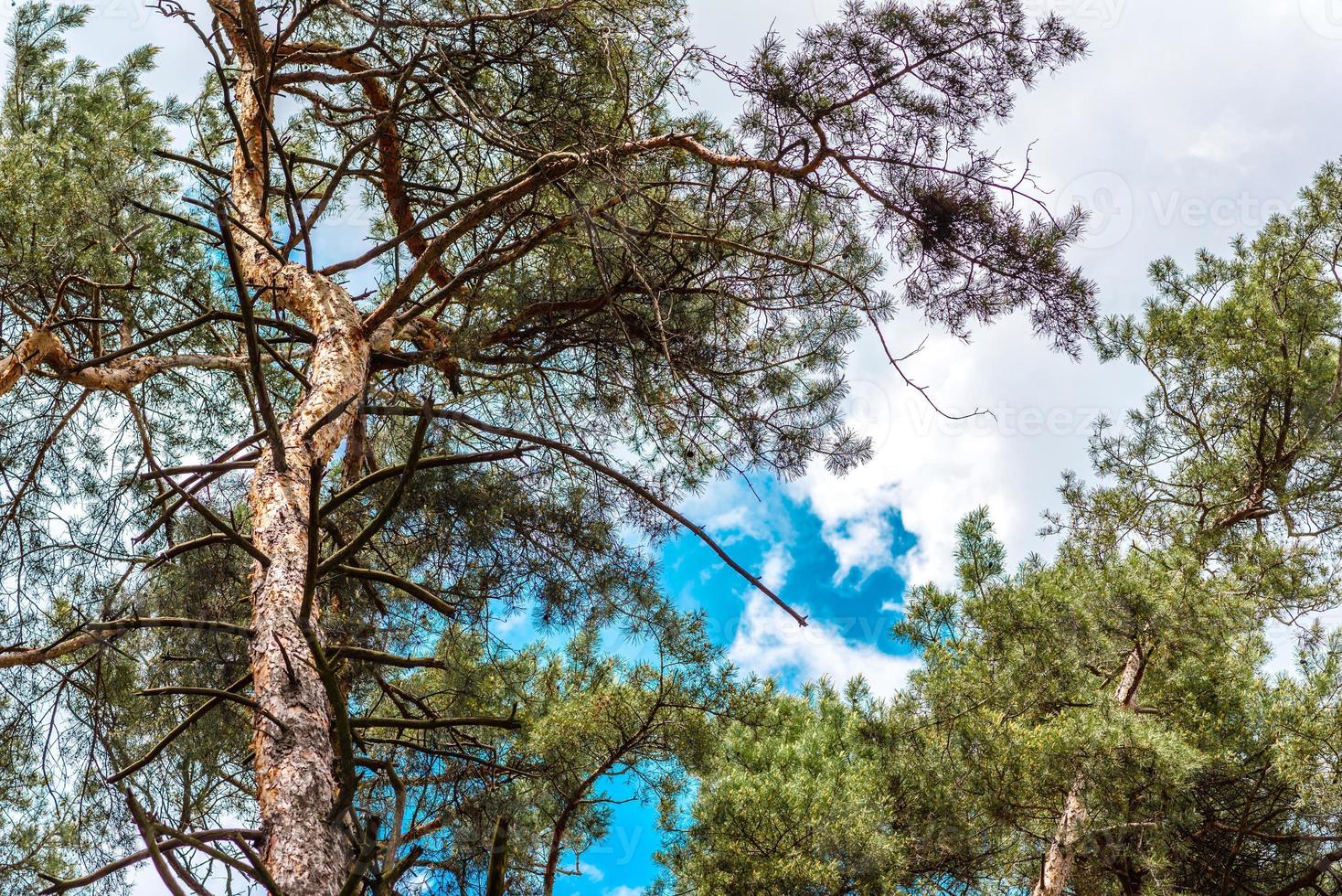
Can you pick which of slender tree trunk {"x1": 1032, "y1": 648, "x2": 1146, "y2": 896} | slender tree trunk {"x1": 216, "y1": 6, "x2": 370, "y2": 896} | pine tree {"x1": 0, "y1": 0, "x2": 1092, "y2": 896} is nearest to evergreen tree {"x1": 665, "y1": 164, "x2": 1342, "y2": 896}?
slender tree trunk {"x1": 1032, "y1": 648, "x2": 1146, "y2": 896}

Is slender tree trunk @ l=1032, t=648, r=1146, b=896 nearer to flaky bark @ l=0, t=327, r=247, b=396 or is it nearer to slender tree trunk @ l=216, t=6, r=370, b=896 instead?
slender tree trunk @ l=216, t=6, r=370, b=896

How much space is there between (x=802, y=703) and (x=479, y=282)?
23.6 feet

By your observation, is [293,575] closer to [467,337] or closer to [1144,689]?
[467,337]

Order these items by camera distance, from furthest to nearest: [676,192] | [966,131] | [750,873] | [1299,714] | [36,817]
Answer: [750,873]
[1299,714]
[36,817]
[676,192]
[966,131]

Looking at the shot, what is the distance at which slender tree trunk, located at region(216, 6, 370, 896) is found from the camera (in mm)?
2531

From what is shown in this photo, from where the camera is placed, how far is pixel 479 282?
4.12 metres

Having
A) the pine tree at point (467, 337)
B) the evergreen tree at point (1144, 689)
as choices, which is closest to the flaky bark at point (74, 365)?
the pine tree at point (467, 337)

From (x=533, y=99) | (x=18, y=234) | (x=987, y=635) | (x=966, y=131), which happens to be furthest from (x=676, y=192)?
(x=987, y=635)

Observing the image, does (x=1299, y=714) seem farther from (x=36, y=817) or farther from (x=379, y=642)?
(x=36, y=817)

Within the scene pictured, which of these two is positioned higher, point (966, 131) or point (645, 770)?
point (966, 131)

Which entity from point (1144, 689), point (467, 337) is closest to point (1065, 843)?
point (1144, 689)

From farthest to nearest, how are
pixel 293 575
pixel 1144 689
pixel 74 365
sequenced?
pixel 1144 689 < pixel 74 365 < pixel 293 575

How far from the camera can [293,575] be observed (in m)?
3.14

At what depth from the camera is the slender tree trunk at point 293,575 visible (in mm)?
2531
